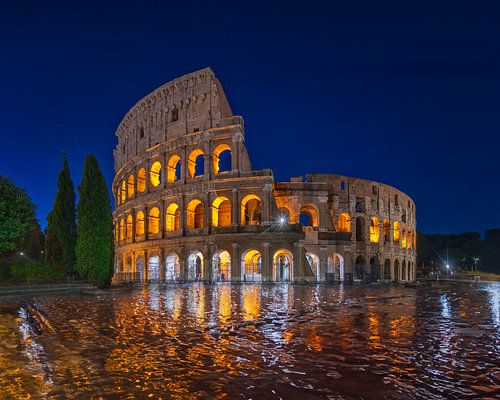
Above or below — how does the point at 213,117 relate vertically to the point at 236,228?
above

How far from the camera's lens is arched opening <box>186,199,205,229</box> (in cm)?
3672

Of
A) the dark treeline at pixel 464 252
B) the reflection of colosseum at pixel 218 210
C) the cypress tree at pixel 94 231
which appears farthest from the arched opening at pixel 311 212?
the dark treeline at pixel 464 252

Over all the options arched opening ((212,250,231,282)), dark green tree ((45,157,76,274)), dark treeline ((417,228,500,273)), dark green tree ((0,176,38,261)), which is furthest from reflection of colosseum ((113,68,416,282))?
dark treeline ((417,228,500,273))

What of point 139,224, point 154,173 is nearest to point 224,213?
point 154,173

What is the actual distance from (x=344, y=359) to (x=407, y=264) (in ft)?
168

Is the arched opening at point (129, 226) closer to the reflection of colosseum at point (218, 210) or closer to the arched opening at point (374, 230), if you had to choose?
the reflection of colosseum at point (218, 210)

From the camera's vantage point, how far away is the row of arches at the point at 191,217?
36119mm

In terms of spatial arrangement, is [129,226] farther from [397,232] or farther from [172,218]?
[397,232]

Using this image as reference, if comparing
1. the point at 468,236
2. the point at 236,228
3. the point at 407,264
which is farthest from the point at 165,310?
the point at 468,236

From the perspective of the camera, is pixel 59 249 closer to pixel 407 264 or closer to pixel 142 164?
pixel 142 164

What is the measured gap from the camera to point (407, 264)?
5300 centimetres

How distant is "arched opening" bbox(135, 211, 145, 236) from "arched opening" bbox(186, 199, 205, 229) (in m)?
6.01

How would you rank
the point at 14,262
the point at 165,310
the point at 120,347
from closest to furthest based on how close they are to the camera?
the point at 120,347
the point at 165,310
the point at 14,262

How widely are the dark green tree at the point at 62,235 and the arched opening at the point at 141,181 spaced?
1590cm
